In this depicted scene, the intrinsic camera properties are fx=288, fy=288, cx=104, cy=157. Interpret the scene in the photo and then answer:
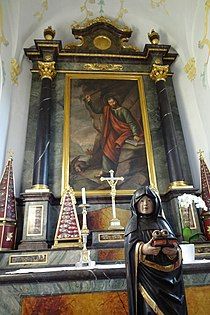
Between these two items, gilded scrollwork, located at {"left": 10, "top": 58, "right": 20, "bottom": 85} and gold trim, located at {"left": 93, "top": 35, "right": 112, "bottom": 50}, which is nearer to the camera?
gilded scrollwork, located at {"left": 10, "top": 58, "right": 20, "bottom": 85}

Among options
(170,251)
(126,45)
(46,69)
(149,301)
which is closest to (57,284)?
(149,301)

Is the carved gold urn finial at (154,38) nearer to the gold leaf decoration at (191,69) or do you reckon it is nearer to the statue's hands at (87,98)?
the gold leaf decoration at (191,69)

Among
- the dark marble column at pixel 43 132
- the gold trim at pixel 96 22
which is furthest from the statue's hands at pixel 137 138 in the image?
the gold trim at pixel 96 22

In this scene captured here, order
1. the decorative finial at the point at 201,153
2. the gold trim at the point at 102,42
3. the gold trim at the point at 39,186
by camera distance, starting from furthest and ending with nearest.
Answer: the gold trim at the point at 102,42 → the decorative finial at the point at 201,153 → the gold trim at the point at 39,186

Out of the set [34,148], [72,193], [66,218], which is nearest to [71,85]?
[34,148]

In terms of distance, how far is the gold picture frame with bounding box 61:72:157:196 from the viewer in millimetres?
5340

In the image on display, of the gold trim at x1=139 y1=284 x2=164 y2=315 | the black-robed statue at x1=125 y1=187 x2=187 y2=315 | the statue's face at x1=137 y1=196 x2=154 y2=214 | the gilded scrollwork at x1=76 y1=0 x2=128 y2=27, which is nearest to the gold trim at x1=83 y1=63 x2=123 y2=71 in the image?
the gilded scrollwork at x1=76 y1=0 x2=128 y2=27

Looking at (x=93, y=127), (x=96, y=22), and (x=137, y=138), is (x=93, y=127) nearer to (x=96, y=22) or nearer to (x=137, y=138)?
(x=137, y=138)

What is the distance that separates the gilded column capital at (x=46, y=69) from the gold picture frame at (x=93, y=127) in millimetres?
380

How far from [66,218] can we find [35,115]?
2.56 metres

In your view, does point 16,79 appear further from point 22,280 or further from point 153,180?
point 22,280

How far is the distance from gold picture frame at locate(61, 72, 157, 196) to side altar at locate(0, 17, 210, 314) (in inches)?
0.8

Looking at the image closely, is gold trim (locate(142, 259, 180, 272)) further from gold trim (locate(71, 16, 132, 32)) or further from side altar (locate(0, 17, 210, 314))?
gold trim (locate(71, 16, 132, 32))

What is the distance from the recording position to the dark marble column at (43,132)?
5.05 metres
